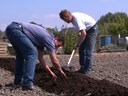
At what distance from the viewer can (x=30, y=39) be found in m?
7.60

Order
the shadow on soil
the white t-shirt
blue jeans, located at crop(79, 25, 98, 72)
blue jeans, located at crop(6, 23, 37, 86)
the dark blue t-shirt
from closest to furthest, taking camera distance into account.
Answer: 1. the shadow on soil
2. the dark blue t-shirt
3. blue jeans, located at crop(6, 23, 37, 86)
4. the white t-shirt
5. blue jeans, located at crop(79, 25, 98, 72)

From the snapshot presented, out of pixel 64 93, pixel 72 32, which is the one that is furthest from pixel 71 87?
pixel 72 32

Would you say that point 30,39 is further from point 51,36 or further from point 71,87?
point 71,87

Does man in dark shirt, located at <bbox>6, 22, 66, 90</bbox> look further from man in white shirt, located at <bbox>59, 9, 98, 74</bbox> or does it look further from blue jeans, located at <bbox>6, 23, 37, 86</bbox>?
man in white shirt, located at <bbox>59, 9, 98, 74</bbox>

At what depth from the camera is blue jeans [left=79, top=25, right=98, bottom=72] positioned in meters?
10.4

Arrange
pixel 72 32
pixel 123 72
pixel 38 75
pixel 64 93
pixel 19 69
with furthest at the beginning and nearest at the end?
pixel 72 32 < pixel 123 72 < pixel 38 75 < pixel 19 69 < pixel 64 93

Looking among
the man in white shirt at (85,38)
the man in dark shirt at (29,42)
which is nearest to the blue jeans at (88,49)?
the man in white shirt at (85,38)

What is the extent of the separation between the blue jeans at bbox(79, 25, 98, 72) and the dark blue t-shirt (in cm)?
290

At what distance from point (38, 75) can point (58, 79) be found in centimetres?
153

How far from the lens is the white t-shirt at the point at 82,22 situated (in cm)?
996

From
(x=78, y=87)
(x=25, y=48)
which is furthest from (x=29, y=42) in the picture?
(x=78, y=87)

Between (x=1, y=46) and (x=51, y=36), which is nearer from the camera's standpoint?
(x=51, y=36)

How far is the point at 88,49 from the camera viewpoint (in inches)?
410

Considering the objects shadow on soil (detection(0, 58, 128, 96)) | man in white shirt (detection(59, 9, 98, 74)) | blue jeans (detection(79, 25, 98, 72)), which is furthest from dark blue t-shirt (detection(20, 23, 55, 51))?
blue jeans (detection(79, 25, 98, 72))
